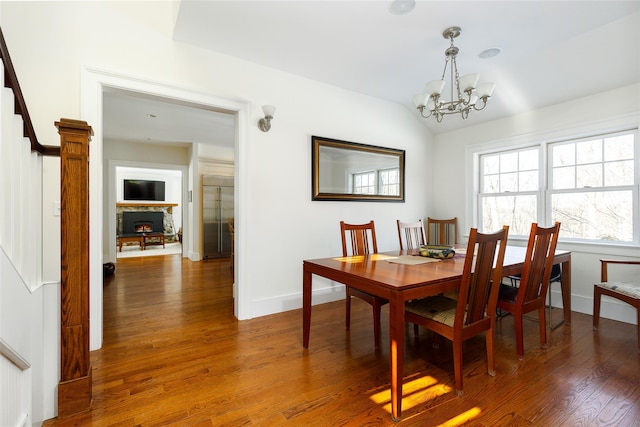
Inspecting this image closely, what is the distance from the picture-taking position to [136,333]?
2607 mm

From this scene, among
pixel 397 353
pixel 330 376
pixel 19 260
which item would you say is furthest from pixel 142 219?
pixel 397 353

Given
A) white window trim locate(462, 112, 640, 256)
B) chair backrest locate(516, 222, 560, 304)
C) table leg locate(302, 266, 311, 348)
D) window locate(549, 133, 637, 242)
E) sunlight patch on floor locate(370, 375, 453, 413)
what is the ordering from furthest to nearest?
window locate(549, 133, 637, 242) < white window trim locate(462, 112, 640, 256) < table leg locate(302, 266, 311, 348) < chair backrest locate(516, 222, 560, 304) < sunlight patch on floor locate(370, 375, 453, 413)

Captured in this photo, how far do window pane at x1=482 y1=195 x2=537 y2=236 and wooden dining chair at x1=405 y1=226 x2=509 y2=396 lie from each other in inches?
88.2

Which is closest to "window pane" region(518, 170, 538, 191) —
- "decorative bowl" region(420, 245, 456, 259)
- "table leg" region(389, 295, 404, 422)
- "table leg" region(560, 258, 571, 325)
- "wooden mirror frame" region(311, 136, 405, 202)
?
"table leg" region(560, 258, 571, 325)

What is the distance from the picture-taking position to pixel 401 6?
2.22m

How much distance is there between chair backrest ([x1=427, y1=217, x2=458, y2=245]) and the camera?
4293 mm

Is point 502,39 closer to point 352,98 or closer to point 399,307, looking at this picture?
point 352,98

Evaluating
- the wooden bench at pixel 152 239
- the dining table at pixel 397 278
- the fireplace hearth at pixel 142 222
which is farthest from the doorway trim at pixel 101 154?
the fireplace hearth at pixel 142 222

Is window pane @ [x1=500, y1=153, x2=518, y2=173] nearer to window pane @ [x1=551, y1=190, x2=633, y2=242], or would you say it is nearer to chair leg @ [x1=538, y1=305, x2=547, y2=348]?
window pane @ [x1=551, y1=190, x2=633, y2=242]

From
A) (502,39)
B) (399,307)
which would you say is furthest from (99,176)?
(502,39)

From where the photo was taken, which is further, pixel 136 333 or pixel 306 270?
pixel 136 333

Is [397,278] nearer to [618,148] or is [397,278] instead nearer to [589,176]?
[589,176]

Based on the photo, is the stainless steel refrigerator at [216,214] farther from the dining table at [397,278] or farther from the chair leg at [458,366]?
the chair leg at [458,366]

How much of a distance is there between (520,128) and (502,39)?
1.39 meters
